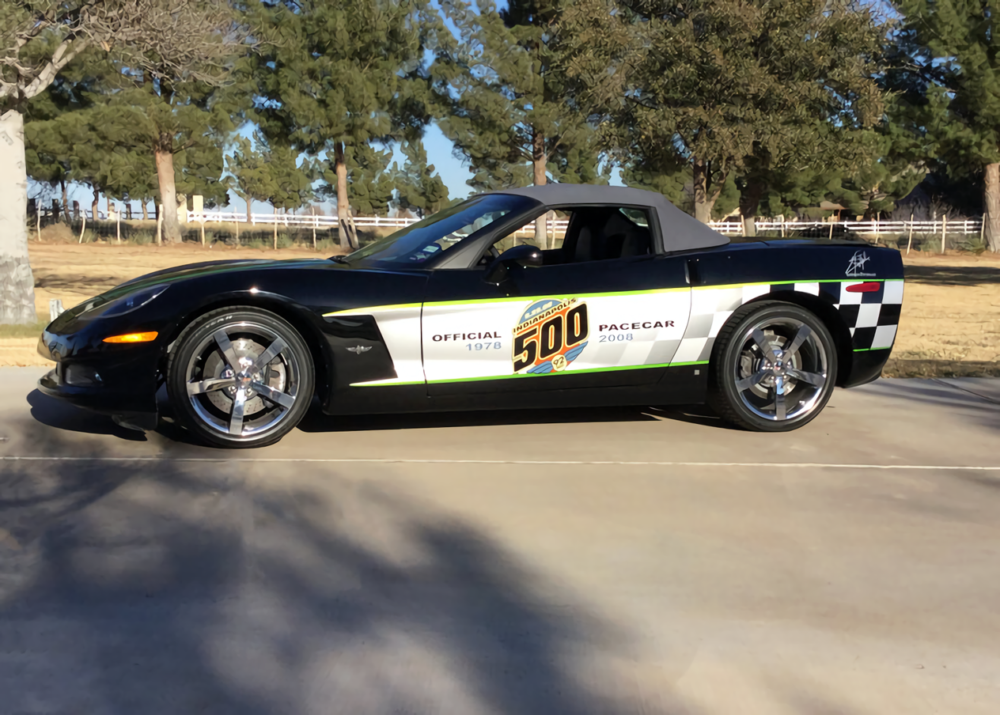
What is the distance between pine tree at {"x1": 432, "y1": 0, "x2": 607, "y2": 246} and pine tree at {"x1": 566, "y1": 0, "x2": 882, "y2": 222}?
1387 cm

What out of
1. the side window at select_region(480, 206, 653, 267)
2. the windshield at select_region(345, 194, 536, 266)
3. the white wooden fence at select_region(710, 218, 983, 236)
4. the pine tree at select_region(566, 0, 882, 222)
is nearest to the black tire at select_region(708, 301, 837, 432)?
the side window at select_region(480, 206, 653, 267)

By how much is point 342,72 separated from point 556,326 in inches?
1350

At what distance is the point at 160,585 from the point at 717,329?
322 cm

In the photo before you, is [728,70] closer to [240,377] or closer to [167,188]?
[240,377]

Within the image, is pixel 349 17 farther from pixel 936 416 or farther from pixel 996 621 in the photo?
pixel 996 621

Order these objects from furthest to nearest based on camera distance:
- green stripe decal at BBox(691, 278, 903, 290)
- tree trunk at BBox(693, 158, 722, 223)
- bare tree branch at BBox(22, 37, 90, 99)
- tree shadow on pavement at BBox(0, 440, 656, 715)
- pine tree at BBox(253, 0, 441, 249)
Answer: pine tree at BBox(253, 0, 441, 249), tree trunk at BBox(693, 158, 722, 223), bare tree branch at BBox(22, 37, 90, 99), green stripe decal at BBox(691, 278, 903, 290), tree shadow on pavement at BBox(0, 440, 656, 715)

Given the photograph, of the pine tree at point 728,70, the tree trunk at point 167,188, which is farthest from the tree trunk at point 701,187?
the tree trunk at point 167,188

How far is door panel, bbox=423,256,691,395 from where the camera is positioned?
15.7 feet

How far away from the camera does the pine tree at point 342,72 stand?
36375mm

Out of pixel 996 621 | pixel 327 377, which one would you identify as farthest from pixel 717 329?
pixel 996 621

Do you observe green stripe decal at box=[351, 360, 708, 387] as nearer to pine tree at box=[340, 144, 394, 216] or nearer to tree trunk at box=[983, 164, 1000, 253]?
tree trunk at box=[983, 164, 1000, 253]

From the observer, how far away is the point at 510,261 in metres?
4.92

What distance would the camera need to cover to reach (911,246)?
42.1 meters

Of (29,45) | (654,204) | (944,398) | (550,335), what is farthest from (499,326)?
(29,45)
